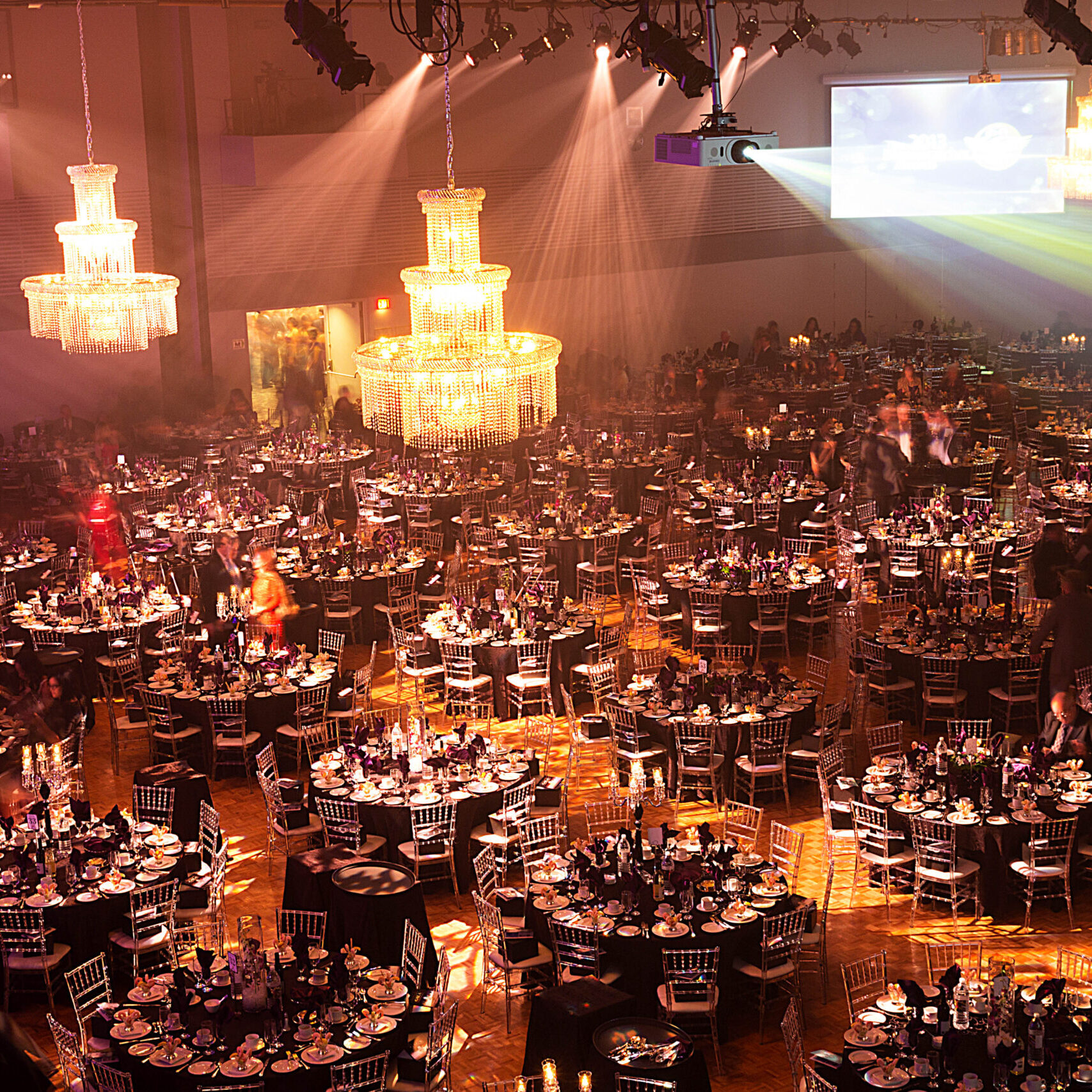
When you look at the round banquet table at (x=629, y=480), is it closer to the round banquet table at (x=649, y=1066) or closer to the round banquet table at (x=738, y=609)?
the round banquet table at (x=738, y=609)

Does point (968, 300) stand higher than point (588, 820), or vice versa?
point (968, 300)

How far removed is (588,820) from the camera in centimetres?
1026

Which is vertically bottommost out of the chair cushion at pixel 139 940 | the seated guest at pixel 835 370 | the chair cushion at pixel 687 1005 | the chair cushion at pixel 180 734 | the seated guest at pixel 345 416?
the chair cushion at pixel 687 1005

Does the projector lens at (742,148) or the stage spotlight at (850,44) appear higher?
the stage spotlight at (850,44)

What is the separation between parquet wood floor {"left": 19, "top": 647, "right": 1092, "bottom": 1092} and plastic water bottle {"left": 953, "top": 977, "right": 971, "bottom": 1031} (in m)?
1.08

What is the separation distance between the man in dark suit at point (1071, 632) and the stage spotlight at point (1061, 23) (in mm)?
3868

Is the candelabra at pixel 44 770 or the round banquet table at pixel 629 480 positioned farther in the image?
the round banquet table at pixel 629 480

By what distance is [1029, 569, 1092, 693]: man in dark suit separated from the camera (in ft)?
33.7

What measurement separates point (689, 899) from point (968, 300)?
925 inches

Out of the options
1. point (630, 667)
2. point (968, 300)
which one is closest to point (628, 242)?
point (968, 300)

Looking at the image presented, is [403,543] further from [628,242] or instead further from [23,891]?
[628,242]

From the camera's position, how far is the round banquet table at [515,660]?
12.7 m

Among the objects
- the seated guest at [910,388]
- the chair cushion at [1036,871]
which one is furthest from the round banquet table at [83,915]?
the seated guest at [910,388]

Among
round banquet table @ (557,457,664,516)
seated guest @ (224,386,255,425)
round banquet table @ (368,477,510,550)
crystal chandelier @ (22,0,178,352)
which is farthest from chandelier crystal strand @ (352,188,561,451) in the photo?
seated guest @ (224,386,255,425)
